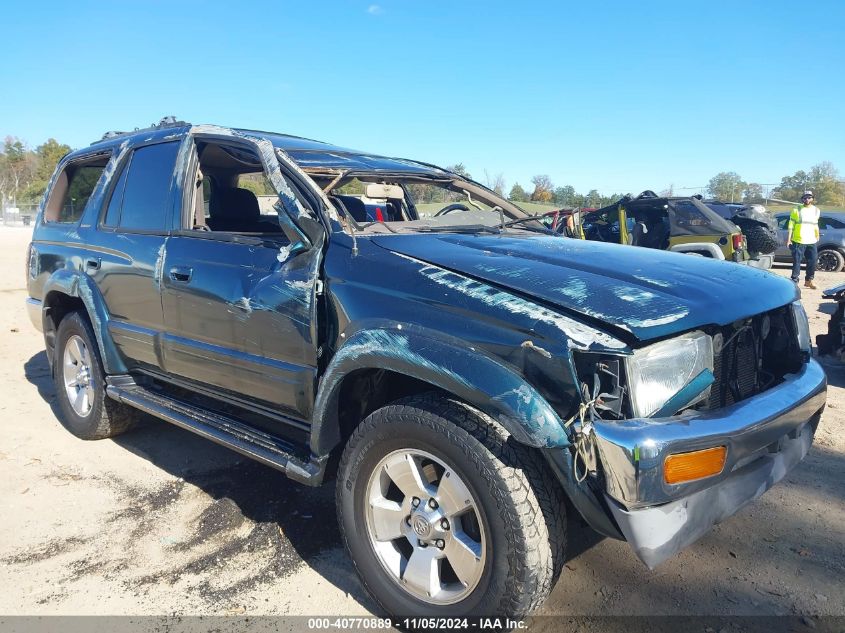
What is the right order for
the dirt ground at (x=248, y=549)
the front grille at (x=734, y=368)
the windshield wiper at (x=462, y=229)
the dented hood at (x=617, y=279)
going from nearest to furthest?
the dented hood at (x=617, y=279) → the front grille at (x=734, y=368) → the dirt ground at (x=248, y=549) → the windshield wiper at (x=462, y=229)

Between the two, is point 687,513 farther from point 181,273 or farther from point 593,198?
point 593,198

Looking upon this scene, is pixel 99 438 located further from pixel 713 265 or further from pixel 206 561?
pixel 713 265

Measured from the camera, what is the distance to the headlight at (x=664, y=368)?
6.64 ft

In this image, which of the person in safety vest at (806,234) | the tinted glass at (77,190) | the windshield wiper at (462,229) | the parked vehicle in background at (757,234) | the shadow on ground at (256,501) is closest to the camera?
the shadow on ground at (256,501)

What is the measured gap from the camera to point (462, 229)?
3.28m

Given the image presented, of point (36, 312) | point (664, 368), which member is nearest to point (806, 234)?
point (664, 368)

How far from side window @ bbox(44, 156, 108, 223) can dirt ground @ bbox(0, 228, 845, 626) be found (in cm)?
173

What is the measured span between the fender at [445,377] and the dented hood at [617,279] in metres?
0.31

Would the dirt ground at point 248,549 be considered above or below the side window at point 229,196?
below

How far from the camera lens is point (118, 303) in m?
3.96

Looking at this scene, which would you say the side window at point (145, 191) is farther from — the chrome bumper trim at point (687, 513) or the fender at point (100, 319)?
the chrome bumper trim at point (687, 513)

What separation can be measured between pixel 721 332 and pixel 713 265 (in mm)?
529

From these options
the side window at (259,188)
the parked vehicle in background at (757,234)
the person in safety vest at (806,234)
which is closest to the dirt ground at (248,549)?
the side window at (259,188)

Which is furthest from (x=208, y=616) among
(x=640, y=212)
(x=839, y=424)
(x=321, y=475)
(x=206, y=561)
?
(x=640, y=212)
